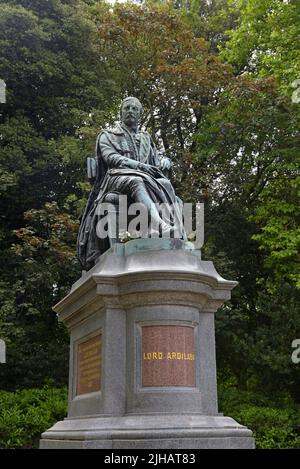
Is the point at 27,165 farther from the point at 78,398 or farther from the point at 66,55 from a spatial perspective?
the point at 78,398

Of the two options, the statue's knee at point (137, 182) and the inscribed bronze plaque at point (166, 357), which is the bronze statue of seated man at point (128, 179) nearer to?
the statue's knee at point (137, 182)

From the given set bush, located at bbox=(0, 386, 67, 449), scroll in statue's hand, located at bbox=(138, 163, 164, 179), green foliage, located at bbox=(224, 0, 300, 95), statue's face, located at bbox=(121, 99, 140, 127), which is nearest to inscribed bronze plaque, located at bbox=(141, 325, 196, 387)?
scroll in statue's hand, located at bbox=(138, 163, 164, 179)

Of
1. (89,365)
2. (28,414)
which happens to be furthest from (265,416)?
(89,365)

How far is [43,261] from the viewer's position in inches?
670

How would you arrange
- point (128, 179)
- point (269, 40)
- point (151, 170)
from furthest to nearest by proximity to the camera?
1. point (269, 40)
2. point (151, 170)
3. point (128, 179)

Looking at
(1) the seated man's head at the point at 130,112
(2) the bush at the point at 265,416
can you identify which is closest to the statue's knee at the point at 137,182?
(1) the seated man's head at the point at 130,112

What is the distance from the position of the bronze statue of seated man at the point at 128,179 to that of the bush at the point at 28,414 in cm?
581

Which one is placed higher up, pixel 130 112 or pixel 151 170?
pixel 130 112

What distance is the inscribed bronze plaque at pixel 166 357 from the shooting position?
250 inches

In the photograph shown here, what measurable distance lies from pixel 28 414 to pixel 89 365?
6514 mm

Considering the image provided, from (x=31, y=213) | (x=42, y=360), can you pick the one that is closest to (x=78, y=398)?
(x=42, y=360)

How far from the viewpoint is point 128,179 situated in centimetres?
771

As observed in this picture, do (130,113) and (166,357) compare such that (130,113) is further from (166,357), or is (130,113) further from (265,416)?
(265,416)
